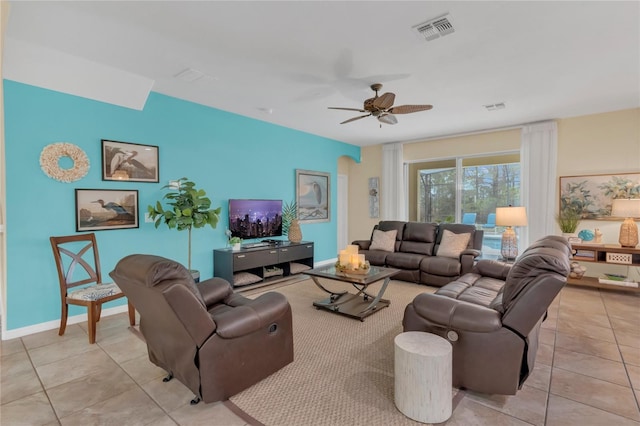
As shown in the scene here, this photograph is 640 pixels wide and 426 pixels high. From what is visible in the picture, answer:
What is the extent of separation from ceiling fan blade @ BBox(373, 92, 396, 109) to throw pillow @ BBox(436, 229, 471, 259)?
106 inches

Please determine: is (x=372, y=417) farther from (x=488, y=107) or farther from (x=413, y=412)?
(x=488, y=107)

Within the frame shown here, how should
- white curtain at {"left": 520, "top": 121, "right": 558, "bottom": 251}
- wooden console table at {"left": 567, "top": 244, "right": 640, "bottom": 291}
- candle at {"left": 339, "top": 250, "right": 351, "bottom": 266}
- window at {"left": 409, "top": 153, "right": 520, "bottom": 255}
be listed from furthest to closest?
window at {"left": 409, "top": 153, "right": 520, "bottom": 255} < white curtain at {"left": 520, "top": 121, "right": 558, "bottom": 251} < wooden console table at {"left": 567, "top": 244, "right": 640, "bottom": 291} < candle at {"left": 339, "top": 250, "right": 351, "bottom": 266}

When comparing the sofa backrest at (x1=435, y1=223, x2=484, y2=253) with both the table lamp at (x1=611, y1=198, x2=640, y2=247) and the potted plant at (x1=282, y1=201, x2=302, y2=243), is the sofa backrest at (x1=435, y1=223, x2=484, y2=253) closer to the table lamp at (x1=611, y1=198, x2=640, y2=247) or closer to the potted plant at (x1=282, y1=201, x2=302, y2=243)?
the table lamp at (x1=611, y1=198, x2=640, y2=247)

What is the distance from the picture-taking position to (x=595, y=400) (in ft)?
6.74

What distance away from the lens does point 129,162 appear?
3.82 metres

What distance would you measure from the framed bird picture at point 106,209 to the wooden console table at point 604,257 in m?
6.25

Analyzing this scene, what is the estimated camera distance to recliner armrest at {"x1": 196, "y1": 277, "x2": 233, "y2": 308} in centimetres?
263

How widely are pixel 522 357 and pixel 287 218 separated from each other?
4.42 metres

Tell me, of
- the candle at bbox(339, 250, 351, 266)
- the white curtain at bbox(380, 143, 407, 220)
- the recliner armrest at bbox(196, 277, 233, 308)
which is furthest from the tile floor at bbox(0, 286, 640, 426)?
the white curtain at bbox(380, 143, 407, 220)

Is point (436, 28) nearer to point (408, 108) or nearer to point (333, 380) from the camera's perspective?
point (408, 108)

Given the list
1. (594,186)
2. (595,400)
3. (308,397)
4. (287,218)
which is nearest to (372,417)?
(308,397)

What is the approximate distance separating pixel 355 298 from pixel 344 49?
2962mm

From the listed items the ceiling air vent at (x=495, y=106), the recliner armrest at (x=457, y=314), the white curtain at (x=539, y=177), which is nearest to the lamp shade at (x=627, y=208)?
the white curtain at (x=539, y=177)

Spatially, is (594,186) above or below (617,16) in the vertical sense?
below
